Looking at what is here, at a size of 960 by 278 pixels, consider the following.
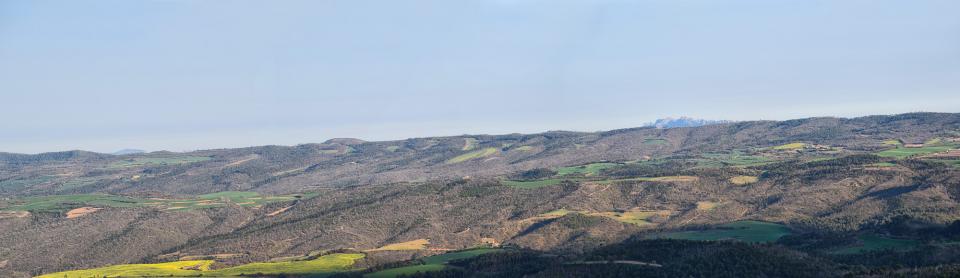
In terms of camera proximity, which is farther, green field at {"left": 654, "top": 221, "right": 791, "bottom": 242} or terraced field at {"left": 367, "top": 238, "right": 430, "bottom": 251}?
terraced field at {"left": 367, "top": 238, "right": 430, "bottom": 251}

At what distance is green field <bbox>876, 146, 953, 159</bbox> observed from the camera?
167325 mm

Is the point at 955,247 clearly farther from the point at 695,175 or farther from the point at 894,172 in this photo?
the point at 695,175

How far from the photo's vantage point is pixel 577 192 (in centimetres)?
→ 15200

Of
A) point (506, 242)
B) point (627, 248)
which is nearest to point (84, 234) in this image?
point (506, 242)

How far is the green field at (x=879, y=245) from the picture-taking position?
81.9 metres

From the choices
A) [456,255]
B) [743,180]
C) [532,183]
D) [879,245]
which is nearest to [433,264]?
[456,255]

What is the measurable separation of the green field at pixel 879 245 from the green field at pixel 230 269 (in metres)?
56.4

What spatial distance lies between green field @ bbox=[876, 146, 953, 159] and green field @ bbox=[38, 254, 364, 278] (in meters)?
116

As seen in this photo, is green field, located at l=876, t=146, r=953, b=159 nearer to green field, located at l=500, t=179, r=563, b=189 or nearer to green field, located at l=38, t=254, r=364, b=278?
green field, located at l=500, t=179, r=563, b=189

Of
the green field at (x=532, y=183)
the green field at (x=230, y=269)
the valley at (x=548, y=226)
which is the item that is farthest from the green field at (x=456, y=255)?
the green field at (x=532, y=183)

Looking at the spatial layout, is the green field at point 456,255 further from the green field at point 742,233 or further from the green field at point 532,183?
the green field at point 532,183

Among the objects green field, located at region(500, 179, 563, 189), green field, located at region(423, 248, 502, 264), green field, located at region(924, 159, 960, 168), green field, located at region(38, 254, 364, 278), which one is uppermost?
green field, located at region(924, 159, 960, 168)

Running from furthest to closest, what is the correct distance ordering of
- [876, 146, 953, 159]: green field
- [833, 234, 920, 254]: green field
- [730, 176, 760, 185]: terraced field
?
[876, 146, 953, 159]: green field < [730, 176, 760, 185]: terraced field < [833, 234, 920, 254]: green field

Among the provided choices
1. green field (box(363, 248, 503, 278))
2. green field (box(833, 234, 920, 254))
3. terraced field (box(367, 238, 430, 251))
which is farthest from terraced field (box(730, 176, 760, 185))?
green field (box(363, 248, 503, 278))
